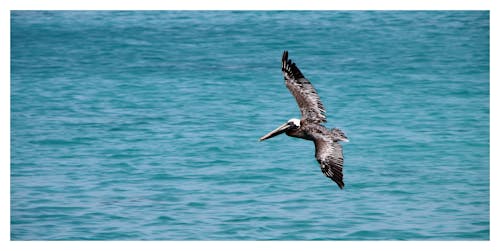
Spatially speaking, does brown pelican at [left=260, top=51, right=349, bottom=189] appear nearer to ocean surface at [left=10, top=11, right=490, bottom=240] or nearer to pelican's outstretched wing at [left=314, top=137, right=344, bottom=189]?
pelican's outstretched wing at [left=314, top=137, right=344, bottom=189]

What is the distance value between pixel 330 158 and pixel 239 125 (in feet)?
17.4

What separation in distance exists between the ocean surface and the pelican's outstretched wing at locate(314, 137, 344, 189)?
4.82 ft

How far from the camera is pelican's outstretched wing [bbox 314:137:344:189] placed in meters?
12.1

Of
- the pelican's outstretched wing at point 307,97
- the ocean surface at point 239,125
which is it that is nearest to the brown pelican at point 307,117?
the pelican's outstretched wing at point 307,97

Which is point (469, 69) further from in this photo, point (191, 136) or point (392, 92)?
point (191, 136)

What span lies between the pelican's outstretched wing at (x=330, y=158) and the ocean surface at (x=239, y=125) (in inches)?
57.9

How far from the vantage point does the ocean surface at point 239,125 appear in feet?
45.8

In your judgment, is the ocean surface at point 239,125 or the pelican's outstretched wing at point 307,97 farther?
the ocean surface at point 239,125

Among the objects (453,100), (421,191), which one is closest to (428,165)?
(421,191)

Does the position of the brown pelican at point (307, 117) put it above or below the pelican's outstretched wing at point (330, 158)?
above

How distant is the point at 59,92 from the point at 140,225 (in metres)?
6.11

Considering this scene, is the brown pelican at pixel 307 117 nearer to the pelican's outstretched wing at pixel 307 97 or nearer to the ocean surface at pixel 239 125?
the pelican's outstretched wing at pixel 307 97

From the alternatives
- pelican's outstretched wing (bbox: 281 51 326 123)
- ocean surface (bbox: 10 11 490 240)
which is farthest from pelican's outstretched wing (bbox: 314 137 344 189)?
ocean surface (bbox: 10 11 490 240)

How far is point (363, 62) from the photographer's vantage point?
20.2 m
